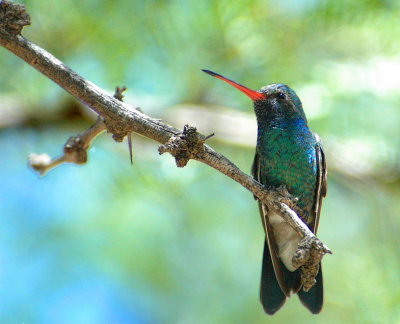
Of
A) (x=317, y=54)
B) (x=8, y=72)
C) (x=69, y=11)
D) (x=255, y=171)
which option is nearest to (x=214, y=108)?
(x=255, y=171)

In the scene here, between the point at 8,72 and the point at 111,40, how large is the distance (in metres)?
0.87

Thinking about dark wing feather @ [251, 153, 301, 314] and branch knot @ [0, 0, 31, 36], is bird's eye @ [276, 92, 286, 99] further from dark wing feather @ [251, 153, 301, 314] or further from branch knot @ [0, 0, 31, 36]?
branch knot @ [0, 0, 31, 36]

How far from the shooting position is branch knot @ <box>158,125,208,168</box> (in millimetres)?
1884

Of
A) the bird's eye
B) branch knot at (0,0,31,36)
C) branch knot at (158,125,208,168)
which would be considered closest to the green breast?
the bird's eye

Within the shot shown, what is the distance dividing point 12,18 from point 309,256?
4.59 feet

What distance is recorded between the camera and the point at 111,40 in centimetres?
382

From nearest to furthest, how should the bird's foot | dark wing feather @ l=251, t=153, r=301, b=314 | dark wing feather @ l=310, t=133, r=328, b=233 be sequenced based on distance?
1. the bird's foot
2. dark wing feather @ l=251, t=153, r=301, b=314
3. dark wing feather @ l=310, t=133, r=328, b=233

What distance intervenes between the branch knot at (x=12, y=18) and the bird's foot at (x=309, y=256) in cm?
132

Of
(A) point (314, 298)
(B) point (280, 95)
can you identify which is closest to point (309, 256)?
(A) point (314, 298)

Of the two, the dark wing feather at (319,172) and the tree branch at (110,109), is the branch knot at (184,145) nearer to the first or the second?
the tree branch at (110,109)

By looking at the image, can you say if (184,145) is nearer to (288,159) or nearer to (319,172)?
(288,159)

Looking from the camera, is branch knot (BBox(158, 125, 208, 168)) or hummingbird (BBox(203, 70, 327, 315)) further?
hummingbird (BBox(203, 70, 327, 315))

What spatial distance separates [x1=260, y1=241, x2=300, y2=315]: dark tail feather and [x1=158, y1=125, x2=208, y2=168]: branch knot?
1693 mm

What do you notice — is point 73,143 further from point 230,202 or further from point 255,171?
point 230,202
